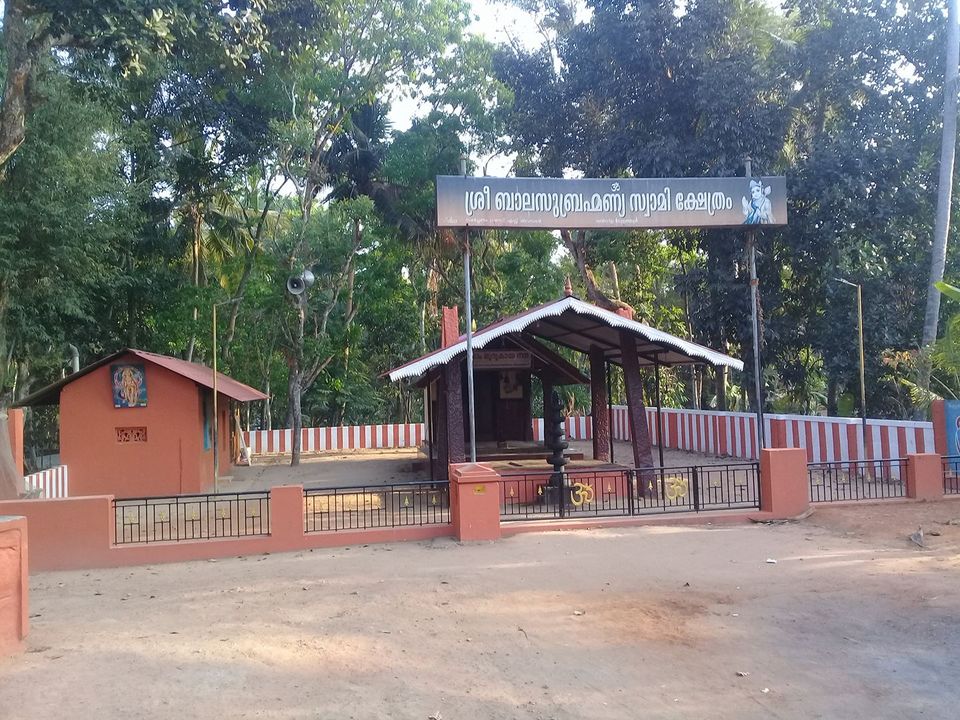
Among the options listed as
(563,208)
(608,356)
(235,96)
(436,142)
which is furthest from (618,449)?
(235,96)

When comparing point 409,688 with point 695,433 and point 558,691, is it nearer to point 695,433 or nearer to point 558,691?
A: point 558,691

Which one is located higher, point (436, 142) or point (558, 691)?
point (436, 142)

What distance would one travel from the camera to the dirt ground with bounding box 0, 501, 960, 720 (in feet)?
17.5

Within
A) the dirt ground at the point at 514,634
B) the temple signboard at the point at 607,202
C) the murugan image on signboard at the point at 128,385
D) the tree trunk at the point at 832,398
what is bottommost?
the dirt ground at the point at 514,634

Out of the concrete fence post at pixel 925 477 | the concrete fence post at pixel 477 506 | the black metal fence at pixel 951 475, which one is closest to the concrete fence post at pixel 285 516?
the concrete fence post at pixel 477 506

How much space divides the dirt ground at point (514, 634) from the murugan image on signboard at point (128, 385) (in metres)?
9.16

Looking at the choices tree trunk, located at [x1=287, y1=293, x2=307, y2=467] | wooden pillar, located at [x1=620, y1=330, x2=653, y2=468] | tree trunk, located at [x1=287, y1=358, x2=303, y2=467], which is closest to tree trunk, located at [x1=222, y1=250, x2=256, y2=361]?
tree trunk, located at [x1=287, y1=293, x2=307, y2=467]

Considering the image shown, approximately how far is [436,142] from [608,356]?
44.9 feet

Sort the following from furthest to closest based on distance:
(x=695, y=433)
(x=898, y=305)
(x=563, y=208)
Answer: (x=695, y=433) → (x=898, y=305) → (x=563, y=208)

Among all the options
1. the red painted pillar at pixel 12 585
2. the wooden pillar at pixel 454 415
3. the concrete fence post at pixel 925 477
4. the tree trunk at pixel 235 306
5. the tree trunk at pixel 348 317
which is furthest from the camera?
the tree trunk at pixel 348 317

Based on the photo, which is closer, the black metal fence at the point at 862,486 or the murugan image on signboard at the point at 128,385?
the black metal fence at the point at 862,486

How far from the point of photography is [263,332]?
2934 cm

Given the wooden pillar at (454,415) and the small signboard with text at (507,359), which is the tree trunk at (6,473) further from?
the small signboard with text at (507,359)

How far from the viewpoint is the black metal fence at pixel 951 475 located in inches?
512
